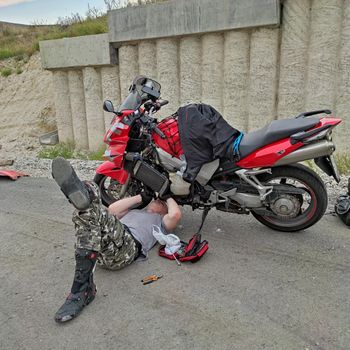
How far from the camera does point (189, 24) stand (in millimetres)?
6445

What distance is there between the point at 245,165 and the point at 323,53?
3283 mm

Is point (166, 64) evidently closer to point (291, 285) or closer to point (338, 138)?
point (338, 138)

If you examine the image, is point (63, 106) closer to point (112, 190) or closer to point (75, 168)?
point (75, 168)

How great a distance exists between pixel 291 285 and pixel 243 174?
107 centimetres

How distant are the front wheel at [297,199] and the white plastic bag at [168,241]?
0.96m

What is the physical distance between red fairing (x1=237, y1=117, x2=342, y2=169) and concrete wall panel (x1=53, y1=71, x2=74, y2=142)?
262 inches

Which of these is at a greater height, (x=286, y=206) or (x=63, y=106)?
(x=63, y=106)

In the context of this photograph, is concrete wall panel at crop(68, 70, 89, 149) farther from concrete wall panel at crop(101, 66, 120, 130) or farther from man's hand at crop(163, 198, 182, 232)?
man's hand at crop(163, 198, 182, 232)

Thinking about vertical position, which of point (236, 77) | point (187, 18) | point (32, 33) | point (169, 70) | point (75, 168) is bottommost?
point (75, 168)

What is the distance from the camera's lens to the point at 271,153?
322cm

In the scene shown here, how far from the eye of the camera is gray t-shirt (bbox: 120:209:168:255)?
10.9ft

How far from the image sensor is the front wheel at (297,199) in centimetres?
333

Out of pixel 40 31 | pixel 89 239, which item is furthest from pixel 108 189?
pixel 40 31

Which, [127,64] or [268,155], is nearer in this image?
[268,155]
